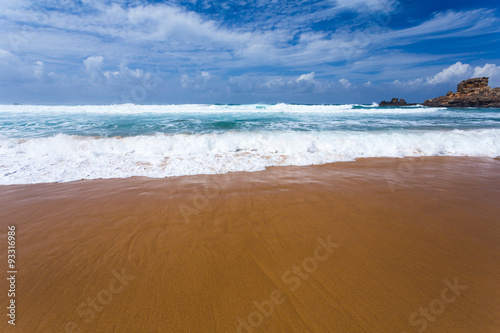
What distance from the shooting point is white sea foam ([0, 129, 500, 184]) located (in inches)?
202

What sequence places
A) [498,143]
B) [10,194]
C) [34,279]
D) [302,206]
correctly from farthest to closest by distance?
[498,143]
[10,194]
[302,206]
[34,279]

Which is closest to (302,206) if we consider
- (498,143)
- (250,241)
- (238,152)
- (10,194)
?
(250,241)

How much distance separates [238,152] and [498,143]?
31.6 feet

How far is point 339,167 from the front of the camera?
18.4 feet

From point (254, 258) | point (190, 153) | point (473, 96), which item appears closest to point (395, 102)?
point (473, 96)

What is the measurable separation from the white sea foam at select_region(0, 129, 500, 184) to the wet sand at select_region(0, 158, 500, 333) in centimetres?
106

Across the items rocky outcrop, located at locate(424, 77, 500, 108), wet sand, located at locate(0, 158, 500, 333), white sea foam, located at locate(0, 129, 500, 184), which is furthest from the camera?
rocky outcrop, located at locate(424, 77, 500, 108)

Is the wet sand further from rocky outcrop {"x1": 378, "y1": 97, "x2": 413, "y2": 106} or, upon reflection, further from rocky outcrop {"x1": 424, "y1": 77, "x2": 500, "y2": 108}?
rocky outcrop {"x1": 378, "y1": 97, "x2": 413, "y2": 106}

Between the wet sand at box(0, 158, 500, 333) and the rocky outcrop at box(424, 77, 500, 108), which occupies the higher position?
the rocky outcrop at box(424, 77, 500, 108)

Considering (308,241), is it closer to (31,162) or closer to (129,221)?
(129,221)

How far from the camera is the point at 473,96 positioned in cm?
4209

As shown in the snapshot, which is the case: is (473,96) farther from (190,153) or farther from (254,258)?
(254,258)

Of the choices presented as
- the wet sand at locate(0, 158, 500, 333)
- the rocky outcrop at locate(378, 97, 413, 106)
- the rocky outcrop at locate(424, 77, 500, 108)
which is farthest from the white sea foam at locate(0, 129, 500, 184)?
the rocky outcrop at locate(378, 97, 413, 106)

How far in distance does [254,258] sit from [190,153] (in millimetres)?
5183
